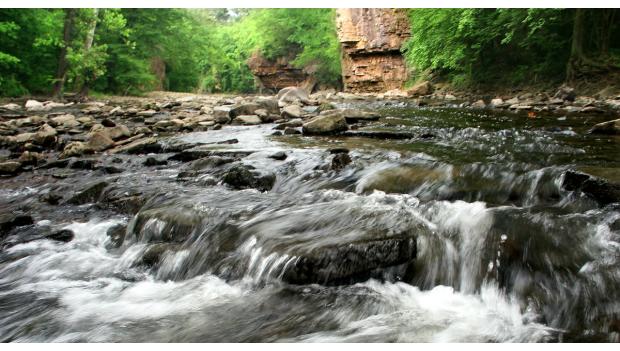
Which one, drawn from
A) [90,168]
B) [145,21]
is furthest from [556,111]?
[145,21]

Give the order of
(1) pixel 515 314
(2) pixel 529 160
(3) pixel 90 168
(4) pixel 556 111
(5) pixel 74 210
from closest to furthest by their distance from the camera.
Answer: (1) pixel 515 314, (5) pixel 74 210, (2) pixel 529 160, (3) pixel 90 168, (4) pixel 556 111

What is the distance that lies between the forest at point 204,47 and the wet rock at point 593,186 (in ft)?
34.4

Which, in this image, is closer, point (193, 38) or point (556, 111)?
point (556, 111)

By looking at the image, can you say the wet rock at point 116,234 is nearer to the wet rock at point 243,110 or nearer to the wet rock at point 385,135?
the wet rock at point 385,135

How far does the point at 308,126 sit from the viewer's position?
7.34 meters

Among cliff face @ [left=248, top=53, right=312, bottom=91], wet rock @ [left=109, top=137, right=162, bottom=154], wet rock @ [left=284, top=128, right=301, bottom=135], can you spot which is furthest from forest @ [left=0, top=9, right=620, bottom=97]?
wet rock @ [left=109, top=137, right=162, bottom=154]

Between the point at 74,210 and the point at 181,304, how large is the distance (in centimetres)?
212

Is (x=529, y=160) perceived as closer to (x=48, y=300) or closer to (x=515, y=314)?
(x=515, y=314)

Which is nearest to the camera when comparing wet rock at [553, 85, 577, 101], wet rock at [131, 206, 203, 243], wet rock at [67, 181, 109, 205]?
wet rock at [131, 206, 203, 243]

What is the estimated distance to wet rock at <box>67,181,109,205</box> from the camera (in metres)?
4.11

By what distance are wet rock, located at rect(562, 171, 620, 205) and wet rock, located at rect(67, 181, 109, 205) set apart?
417 centimetres

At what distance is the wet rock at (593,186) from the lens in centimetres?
317

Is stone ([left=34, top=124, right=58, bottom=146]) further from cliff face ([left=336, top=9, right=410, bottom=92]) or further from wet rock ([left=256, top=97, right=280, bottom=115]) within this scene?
cliff face ([left=336, top=9, right=410, bottom=92])

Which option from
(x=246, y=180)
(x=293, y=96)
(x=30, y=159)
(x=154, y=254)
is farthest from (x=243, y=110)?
(x=154, y=254)
